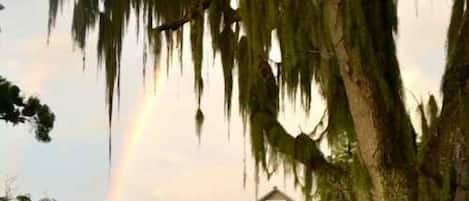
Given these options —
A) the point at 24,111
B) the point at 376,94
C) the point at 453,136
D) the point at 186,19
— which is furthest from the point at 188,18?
the point at 24,111

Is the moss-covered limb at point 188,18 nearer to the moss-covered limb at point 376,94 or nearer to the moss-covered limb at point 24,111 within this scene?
the moss-covered limb at point 376,94

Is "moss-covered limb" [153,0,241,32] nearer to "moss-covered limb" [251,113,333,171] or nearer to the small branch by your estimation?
the small branch

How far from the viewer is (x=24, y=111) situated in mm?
9586

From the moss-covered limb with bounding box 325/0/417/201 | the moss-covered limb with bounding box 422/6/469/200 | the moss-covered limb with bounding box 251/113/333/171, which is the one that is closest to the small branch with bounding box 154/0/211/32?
the moss-covered limb with bounding box 251/113/333/171

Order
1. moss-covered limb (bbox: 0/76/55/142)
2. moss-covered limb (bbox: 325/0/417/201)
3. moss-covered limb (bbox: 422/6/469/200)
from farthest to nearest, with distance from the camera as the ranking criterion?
moss-covered limb (bbox: 0/76/55/142)
moss-covered limb (bbox: 325/0/417/201)
moss-covered limb (bbox: 422/6/469/200)

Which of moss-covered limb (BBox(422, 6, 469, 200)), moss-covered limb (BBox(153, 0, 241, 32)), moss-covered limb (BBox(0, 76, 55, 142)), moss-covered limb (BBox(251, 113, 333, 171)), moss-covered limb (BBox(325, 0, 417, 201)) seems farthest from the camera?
moss-covered limb (BBox(0, 76, 55, 142))

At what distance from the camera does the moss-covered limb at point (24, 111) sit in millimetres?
9398

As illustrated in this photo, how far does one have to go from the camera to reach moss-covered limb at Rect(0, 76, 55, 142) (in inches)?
370

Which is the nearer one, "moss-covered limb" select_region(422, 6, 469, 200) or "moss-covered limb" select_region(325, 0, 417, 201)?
"moss-covered limb" select_region(422, 6, 469, 200)

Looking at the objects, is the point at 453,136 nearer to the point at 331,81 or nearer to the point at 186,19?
the point at 331,81

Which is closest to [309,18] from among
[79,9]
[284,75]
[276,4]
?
[276,4]

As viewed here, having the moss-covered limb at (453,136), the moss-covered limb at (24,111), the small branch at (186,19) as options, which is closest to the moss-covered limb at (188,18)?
the small branch at (186,19)

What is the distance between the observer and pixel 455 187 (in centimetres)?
383

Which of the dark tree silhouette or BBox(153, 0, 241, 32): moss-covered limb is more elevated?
BBox(153, 0, 241, 32): moss-covered limb
